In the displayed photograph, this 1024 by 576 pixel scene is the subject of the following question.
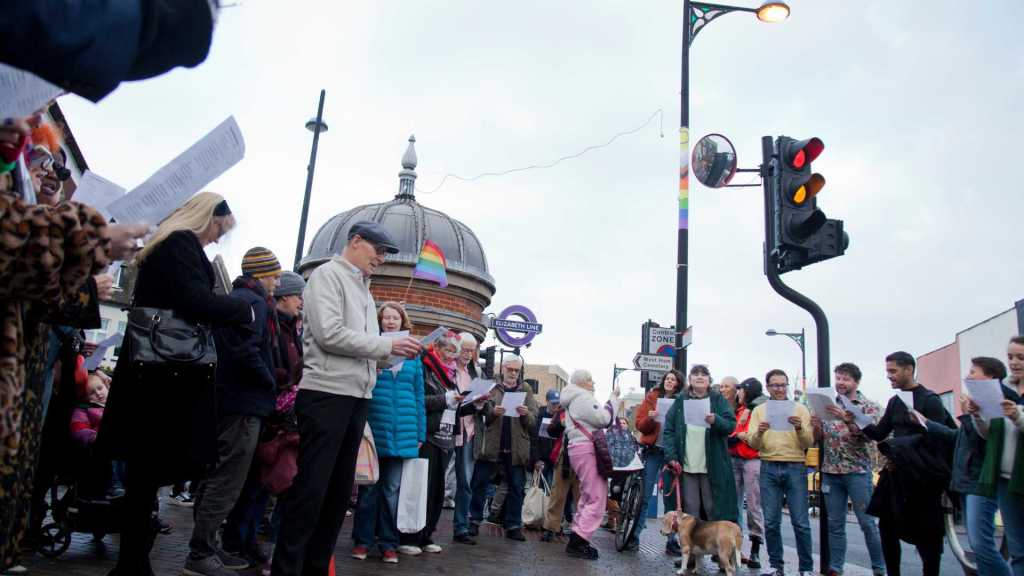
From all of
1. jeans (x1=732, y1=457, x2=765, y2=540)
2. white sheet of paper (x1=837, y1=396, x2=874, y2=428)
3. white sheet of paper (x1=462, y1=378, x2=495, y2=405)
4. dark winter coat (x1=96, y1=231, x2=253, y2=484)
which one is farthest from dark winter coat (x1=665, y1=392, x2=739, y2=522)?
dark winter coat (x1=96, y1=231, x2=253, y2=484)

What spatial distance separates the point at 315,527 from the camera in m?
4.18

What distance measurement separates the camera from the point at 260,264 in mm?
5230

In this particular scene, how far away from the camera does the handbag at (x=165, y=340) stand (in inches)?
147

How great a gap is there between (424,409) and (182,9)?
5038mm

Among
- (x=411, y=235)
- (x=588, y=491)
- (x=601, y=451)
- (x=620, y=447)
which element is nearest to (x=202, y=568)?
(x=588, y=491)

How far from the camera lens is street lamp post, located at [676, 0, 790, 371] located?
1011cm

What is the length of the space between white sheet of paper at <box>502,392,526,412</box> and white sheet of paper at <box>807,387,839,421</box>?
3.58 m

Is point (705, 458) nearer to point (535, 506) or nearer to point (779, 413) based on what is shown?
point (779, 413)

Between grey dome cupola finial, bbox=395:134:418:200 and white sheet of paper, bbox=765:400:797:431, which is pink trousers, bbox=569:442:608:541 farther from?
grey dome cupola finial, bbox=395:134:418:200

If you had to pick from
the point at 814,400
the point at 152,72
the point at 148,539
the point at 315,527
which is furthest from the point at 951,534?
the point at 152,72

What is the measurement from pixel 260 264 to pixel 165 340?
1515mm

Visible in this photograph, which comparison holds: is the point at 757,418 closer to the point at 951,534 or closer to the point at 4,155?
the point at 951,534

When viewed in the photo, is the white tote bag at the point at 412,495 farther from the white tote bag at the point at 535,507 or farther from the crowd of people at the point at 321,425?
the white tote bag at the point at 535,507

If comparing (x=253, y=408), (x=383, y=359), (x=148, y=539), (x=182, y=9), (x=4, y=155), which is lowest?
(x=148, y=539)
